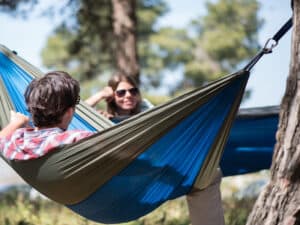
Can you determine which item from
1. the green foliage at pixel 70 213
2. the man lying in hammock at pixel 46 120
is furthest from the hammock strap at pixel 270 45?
the green foliage at pixel 70 213

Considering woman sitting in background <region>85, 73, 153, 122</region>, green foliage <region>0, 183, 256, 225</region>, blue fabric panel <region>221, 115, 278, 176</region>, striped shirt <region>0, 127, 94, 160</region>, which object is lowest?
green foliage <region>0, 183, 256, 225</region>

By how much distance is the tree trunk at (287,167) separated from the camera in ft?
8.74

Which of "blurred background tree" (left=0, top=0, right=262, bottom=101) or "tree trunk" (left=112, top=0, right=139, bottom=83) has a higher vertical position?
"tree trunk" (left=112, top=0, right=139, bottom=83)

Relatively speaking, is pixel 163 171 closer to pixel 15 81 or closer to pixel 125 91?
pixel 15 81

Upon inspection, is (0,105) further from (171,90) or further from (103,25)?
(171,90)

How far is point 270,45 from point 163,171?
704 mm

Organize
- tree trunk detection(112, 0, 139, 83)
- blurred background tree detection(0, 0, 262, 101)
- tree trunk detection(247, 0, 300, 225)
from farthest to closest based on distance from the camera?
1. blurred background tree detection(0, 0, 262, 101)
2. tree trunk detection(112, 0, 139, 83)
3. tree trunk detection(247, 0, 300, 225)

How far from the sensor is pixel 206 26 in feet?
94.4

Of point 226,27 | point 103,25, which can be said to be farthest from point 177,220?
point 226,27

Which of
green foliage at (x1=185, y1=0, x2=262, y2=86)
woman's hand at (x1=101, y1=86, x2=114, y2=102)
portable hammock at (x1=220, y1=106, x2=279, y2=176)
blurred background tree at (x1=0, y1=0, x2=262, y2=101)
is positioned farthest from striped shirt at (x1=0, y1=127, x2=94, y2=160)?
green foliage at (x1=185, y1=0, x2=262, y2=86)

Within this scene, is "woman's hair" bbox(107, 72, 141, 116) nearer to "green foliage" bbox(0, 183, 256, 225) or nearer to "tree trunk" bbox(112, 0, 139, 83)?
"green foliage" bbox(0, 183, 256, 225)

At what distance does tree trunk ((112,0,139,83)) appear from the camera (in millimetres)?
9188

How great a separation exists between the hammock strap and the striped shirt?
77 cm

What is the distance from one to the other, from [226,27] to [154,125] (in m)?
25.3
